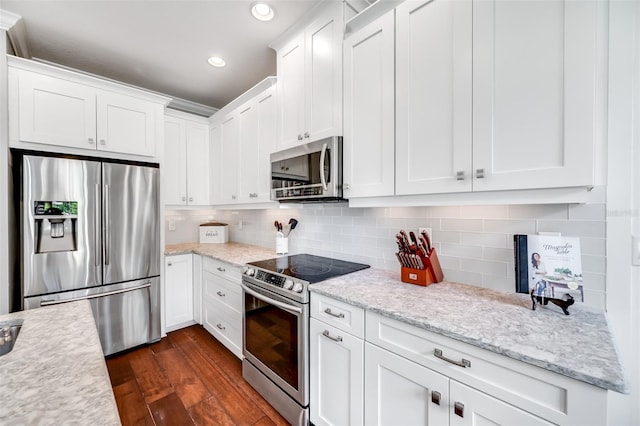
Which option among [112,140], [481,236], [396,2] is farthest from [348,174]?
[112,140]

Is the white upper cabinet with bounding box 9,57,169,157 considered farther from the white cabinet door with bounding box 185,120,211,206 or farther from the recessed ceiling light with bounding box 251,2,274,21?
the recessed ceiling light with bounding box 251,2,274,21

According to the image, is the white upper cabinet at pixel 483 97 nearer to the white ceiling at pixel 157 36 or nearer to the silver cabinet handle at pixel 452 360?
the silver cabinet handle at pixel 452 360

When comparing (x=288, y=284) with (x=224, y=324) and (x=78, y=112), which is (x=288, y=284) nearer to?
(x=224, y=324)

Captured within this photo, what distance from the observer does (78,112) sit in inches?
89.9

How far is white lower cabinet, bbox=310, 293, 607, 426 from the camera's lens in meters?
0.81

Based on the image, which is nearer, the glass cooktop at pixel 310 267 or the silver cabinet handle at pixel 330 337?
the silver cabinet handle at pixel 330 337

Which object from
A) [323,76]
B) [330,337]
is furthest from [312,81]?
[330,337]

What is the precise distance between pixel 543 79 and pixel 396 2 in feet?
3.08

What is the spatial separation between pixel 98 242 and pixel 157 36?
1805 millimetres

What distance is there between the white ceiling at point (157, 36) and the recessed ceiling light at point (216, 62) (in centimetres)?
5

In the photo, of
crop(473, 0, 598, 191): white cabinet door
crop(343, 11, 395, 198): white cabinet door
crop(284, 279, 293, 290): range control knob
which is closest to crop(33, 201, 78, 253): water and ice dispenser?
crop(284, 279, 293, 290): range control knob

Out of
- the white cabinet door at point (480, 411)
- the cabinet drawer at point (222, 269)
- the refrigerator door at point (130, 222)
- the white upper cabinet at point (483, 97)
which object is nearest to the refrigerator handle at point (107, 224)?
the refrigerator door at point (130, 222)

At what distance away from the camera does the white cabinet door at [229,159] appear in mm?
2883

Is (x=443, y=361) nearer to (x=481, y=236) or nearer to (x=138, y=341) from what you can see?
(x=481, y=236)
